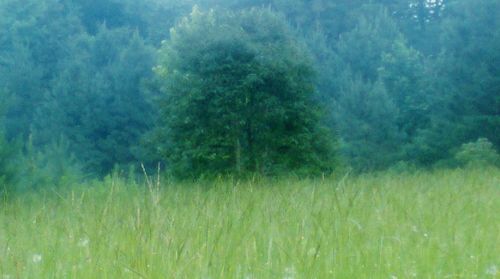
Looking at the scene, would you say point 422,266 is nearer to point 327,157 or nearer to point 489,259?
point 489,259

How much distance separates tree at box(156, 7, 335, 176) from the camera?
24.8 metres

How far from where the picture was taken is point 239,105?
2486 centimetres

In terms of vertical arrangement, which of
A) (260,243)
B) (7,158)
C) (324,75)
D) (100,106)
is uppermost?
(324,75)

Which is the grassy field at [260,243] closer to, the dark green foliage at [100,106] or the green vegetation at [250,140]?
the green vegetation at [250,140]

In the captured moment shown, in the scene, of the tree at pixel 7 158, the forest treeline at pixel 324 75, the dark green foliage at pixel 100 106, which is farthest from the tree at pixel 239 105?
the dark green foliage at pixel 100 106

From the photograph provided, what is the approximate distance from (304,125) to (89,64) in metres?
19.9

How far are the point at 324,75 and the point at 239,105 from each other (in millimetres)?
16382

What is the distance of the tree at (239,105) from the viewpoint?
24797mm

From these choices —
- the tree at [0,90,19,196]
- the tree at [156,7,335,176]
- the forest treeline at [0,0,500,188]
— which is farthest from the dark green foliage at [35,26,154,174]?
the tree at [0,90,19,196]

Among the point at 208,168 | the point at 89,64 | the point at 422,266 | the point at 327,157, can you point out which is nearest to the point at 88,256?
the point at 422,266

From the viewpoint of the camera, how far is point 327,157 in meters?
26.8

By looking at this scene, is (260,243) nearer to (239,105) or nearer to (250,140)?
(239,105)

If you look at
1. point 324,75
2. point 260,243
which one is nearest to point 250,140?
point 324,75

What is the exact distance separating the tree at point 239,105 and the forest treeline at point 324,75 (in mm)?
1462
